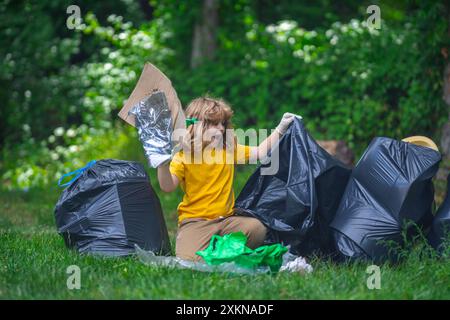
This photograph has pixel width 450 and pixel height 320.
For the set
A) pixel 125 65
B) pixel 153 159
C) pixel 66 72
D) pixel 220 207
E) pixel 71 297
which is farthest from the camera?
pixel 66 72

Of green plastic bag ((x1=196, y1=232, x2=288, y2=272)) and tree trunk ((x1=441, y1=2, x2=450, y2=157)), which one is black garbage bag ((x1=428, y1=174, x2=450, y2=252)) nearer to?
green plastic bag ((x1=196, y1=232, x2=288, y2=272))

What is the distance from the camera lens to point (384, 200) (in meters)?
4.19

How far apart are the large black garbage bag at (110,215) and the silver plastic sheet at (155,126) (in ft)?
1.73

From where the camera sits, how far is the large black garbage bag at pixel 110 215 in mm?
4316

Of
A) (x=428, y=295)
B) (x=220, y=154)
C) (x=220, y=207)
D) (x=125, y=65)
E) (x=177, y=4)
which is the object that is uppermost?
(x=177, y=4)

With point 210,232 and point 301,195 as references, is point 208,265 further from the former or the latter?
point 301,195

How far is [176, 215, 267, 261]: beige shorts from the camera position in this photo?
4.17 metres

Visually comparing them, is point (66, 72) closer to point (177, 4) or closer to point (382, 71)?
point (177, 4)

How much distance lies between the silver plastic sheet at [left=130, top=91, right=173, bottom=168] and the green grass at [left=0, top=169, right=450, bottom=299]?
624 mm

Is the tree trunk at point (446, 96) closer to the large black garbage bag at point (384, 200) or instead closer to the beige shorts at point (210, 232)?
the large black garbage bag at point (384, 200)

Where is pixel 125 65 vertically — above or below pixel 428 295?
above

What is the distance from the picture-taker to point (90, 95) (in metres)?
9.74

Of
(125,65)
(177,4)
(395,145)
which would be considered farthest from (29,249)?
(177,4)

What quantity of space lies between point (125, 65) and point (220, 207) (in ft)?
18.7
